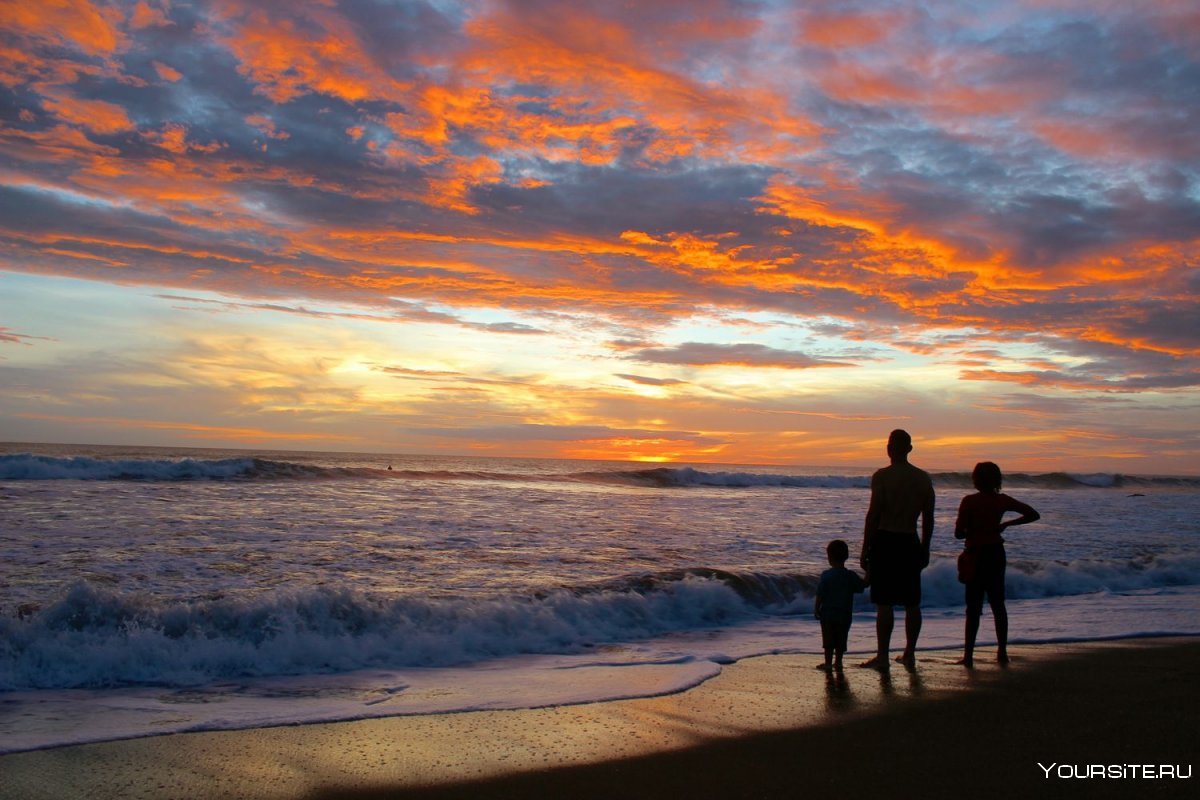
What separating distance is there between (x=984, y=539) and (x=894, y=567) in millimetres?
1212

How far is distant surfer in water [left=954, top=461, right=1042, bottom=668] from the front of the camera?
7469 millimetres

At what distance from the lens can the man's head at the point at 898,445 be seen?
695 centimetres

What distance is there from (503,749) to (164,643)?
13.4 ft

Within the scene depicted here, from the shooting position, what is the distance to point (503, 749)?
189 inches

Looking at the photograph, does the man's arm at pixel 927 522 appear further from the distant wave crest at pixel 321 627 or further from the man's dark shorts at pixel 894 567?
the distant wave crest at pixel 321 627

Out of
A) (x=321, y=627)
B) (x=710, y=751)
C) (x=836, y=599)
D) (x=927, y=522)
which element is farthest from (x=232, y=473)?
(x=710, y=751)

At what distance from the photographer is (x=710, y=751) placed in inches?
186

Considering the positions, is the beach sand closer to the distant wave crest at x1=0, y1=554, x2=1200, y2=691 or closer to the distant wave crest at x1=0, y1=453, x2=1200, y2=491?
the distant wave crest at x1=0, y1=554, x2=1200, y2=691

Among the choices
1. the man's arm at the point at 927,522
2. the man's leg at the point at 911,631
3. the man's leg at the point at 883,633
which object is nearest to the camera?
the man's arm at the point at 927,522

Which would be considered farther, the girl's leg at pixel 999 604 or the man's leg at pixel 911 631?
the girl's leg at pixel 999 604

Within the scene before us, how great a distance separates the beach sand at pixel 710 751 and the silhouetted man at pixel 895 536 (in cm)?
74

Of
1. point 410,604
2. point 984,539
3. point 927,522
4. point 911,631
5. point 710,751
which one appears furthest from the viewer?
point 410,604

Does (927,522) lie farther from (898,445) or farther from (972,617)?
(972,617)

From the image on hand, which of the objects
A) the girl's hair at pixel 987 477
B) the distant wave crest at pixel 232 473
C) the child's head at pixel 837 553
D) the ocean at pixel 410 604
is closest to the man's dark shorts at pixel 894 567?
the child's head at pixel 837 553
